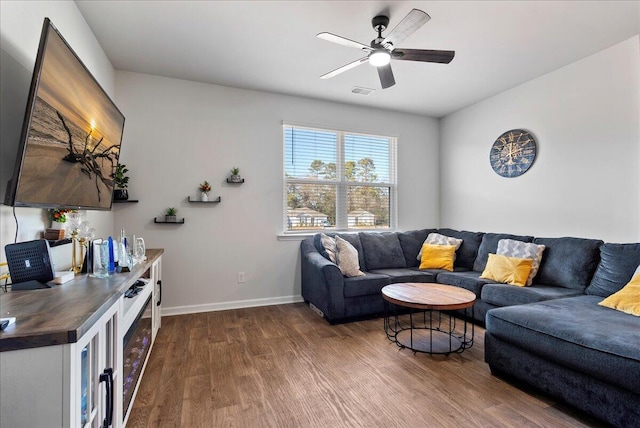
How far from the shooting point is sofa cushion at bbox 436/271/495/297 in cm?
320

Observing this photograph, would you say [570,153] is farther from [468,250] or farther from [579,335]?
[579,335]

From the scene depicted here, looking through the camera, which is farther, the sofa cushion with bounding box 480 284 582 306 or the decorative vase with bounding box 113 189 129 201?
the decorative vase with bounding box 113 189 129 201

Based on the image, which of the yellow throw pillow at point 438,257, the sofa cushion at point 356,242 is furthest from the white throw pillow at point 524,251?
the sofa cushion at point 356,242

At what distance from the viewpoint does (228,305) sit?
373 centimetres

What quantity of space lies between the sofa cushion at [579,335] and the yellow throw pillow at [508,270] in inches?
26.0

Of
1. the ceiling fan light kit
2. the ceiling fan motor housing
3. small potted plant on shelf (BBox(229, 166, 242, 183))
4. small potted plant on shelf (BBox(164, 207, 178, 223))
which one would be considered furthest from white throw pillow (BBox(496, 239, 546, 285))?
small potted plant on shelf (BBox(164, 207, 178, 223))

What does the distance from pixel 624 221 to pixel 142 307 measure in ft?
13.4

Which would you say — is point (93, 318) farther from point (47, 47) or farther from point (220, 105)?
point (220, 105)

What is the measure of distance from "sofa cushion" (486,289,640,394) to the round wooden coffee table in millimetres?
359

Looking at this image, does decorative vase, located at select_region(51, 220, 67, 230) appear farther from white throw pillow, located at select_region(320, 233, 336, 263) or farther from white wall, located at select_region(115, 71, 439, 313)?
white throw pillow, located at select_region(320, 233, 336, 263)

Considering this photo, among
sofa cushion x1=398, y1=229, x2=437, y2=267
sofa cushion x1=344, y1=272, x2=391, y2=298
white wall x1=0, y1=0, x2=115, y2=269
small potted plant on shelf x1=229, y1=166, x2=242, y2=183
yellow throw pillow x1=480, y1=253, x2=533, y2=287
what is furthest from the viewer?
sofa cushion x1=398, y1=229, x2=437, y2=267

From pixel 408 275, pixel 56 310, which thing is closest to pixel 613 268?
pixel 408 275

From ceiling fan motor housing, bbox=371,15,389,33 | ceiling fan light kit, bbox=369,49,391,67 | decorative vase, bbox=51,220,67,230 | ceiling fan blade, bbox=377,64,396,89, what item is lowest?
decorative vase, bbox=51,220,67,230

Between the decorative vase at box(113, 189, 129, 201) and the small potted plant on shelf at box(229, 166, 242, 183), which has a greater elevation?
the small potted plant on shelf at box(229, 166, 242, 183)
